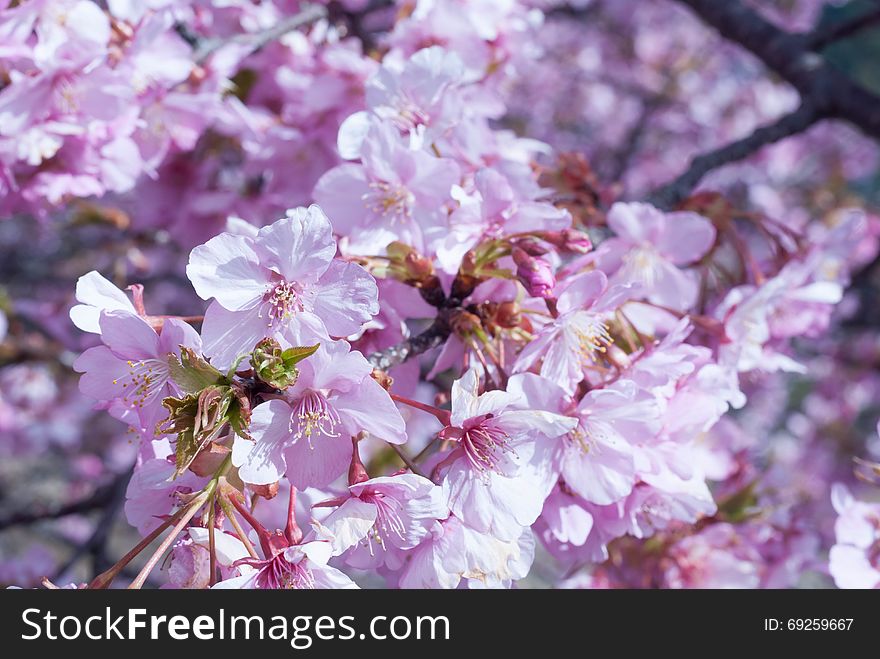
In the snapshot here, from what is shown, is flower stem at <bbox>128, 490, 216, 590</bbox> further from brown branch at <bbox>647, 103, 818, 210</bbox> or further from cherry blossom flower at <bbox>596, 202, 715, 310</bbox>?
brown branch at <bbox>647, 103, 818, 210</bbox>

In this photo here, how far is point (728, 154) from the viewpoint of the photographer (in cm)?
213

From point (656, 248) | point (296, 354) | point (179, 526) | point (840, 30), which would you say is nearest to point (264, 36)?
point (656, 248)

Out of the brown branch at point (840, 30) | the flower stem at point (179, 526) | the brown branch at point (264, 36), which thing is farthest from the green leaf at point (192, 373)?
the brown branch at point (840, 30)

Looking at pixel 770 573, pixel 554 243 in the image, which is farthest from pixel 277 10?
pixel 770 573

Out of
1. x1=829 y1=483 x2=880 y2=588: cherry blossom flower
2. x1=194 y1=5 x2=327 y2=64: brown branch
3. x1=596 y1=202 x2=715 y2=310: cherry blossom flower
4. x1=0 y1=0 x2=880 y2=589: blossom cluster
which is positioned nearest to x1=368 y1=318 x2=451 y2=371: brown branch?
x1=0 y1=0 x2=880 y2=589: blossom cluster

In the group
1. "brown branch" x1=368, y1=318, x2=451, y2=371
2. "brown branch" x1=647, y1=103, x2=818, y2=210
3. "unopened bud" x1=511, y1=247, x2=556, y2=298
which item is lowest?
"brown branch" x1=647, y1=103, x2=818, y2=210

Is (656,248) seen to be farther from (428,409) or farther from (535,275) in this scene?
(428,409)

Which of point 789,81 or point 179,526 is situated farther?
point 789,81

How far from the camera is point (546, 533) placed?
1.39 m

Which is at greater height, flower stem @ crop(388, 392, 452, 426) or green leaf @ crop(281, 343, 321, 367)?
green leaf @ crop(281, 343, 321, 367)

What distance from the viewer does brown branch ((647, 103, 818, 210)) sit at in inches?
76.6
